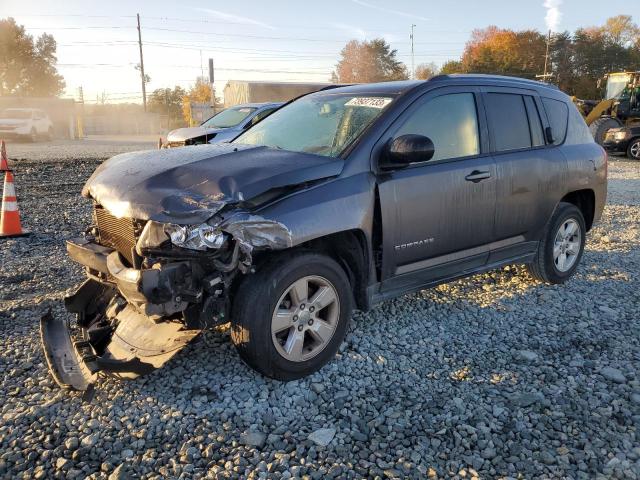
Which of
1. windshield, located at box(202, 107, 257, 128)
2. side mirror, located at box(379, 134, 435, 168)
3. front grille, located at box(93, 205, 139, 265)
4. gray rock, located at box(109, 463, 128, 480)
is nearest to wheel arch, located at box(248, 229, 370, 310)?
side mirror, located at box(379, 134, 435, 168)

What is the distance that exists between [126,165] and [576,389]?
3328 mm

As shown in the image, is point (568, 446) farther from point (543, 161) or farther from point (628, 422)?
point (543, 161)

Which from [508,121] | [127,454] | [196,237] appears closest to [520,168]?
[508,121]

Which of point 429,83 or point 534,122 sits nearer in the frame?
point 429,83

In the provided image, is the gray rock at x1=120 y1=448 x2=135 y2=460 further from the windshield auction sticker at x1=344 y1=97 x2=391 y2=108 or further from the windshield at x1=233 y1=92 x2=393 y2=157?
the windshield auction sticker at x1=344 y1=97 x2=391 y2=108

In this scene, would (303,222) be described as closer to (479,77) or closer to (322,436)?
(322,436)

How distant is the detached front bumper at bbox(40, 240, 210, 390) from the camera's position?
2.93 meters

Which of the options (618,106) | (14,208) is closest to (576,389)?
(14,208)

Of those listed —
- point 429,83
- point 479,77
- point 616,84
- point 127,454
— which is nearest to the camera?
point 127,454

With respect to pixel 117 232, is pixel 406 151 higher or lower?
higher

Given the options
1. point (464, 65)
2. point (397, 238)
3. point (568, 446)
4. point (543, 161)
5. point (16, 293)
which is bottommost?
point (568, 446)

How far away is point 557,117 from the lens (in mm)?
5227

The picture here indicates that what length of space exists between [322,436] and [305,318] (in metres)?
0.76

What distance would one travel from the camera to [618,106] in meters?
21.0
